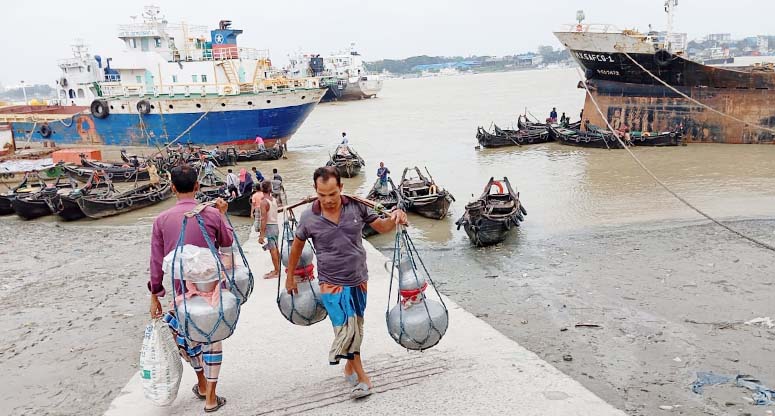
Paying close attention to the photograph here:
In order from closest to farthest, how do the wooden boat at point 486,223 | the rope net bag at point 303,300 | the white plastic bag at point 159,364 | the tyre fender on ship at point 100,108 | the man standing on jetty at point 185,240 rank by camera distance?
the man standing on jetty at point 185,240, the white plastic bag at point 159,364, the rope net bag at point 303,300, the wooden boat at point 486,223, the tyre fender on ship at point 100,108

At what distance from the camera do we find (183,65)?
29.1 m

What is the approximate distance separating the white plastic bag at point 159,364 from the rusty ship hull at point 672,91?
23713 millimetres

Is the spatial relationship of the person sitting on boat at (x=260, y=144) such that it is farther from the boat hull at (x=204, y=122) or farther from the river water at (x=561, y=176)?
the river water at (x=561, y=176)

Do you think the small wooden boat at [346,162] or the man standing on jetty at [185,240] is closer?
the man standing on jetty at [185,240]

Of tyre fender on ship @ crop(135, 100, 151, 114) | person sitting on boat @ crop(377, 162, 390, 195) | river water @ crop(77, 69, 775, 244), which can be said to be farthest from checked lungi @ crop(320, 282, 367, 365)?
tyre fender on ship @ crop(135, 100, 151, 114)

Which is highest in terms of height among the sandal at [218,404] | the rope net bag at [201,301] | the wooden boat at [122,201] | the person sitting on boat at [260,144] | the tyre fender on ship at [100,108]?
the tyre fender on ship at [100,108]

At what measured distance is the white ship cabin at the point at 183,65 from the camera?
2741 cm

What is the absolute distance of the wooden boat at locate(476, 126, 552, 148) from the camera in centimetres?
2794

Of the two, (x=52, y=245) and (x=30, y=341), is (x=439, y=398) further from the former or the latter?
(x=52, y=245)

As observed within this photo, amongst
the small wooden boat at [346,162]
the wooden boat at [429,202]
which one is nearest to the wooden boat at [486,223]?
the wooden boat at [429,202]

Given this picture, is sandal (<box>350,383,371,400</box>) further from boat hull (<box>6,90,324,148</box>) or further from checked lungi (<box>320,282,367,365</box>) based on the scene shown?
boat hull (<box>6,90,324,148</box>)

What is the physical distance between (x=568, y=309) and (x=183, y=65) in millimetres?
26253

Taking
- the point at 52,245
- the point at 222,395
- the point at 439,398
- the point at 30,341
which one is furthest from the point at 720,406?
the point at 52,245

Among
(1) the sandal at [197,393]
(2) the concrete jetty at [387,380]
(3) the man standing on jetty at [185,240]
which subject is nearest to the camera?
(3) the man standing on jetty at [185,240]
